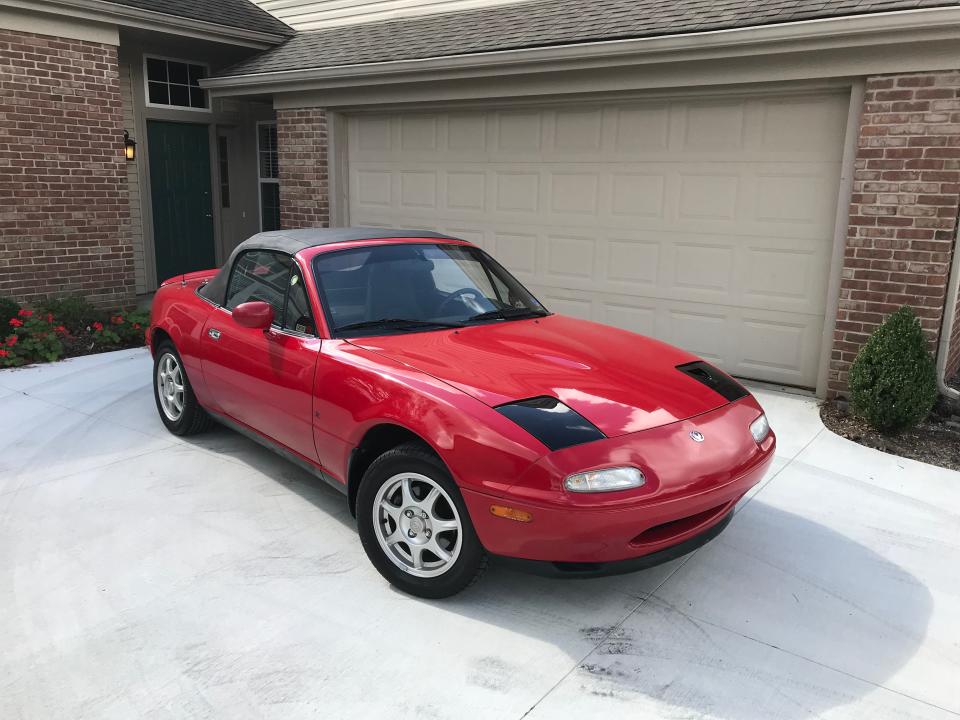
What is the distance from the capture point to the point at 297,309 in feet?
14.0

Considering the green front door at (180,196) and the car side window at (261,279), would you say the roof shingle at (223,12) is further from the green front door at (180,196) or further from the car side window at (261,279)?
the car side window at (261,279)

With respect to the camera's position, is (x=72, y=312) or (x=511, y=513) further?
(x=72, y=312)

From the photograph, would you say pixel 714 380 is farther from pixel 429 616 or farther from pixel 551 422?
pixel 429 616

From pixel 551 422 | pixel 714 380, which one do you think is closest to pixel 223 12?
pixel 714 380

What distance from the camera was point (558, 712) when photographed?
2.78 metres

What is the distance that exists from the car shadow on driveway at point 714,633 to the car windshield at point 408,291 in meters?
1.24

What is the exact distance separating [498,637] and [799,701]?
115 cm

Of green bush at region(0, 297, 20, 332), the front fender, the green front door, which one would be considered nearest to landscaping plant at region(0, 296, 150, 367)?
green bush at region(0, 297, 20, 332)

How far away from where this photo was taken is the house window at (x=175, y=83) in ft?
35.0

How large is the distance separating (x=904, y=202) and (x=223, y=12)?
8885 millimetres

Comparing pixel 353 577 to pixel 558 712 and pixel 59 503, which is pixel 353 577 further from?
pixel 59 503

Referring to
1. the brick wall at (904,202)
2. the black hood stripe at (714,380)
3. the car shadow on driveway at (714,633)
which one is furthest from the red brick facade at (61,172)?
the brick wall at (904,202)

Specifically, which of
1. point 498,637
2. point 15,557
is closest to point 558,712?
point 498,637

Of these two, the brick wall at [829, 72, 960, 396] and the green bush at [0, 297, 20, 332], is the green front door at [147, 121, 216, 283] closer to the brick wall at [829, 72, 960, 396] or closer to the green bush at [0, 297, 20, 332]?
the green bush at [0, 297, 20, 332]
